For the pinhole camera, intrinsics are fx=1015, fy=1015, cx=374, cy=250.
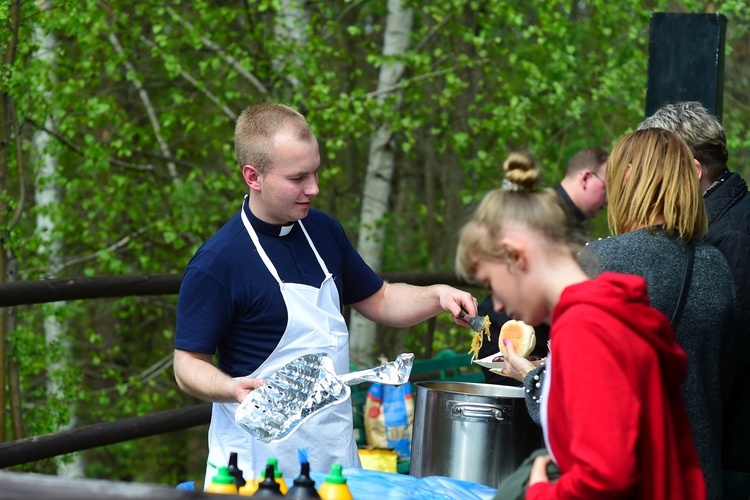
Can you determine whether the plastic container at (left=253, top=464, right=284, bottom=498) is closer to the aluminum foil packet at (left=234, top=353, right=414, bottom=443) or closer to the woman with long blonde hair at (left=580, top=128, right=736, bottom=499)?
the aluminum foil packet at (left=234, top=353, right=414, bottom=443)

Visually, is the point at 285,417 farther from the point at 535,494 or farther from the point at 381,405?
the point at 381,405

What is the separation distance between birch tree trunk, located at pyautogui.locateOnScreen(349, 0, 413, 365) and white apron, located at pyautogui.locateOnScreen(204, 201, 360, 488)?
18.7 feet

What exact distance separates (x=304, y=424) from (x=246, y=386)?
39 centimetres

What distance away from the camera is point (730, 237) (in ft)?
10.4

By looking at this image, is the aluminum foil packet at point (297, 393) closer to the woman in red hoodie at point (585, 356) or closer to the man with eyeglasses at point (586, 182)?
the woman in red hoodie at point (585, 356)

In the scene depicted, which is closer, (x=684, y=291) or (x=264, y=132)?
(x=684, y=291)

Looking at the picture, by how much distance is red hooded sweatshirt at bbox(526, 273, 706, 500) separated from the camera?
6.04ft

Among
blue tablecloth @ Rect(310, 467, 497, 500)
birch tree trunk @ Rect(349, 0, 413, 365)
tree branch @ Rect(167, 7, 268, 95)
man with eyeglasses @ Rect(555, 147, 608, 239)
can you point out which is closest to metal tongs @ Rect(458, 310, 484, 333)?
blue tablecloth @ Rect(310, 467, 497, 500)

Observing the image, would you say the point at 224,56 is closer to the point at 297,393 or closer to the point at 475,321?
the point at 475,321

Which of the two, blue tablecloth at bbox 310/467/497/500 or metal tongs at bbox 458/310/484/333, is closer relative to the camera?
blue tablecloth at bbox 310/467/497/500

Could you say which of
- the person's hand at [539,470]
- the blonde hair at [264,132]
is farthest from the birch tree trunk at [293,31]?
the person's hand at [539,470]

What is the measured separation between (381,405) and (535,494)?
3.05m

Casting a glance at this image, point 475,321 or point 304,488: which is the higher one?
point 475,321

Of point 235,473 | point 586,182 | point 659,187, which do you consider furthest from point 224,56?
point 235,473
